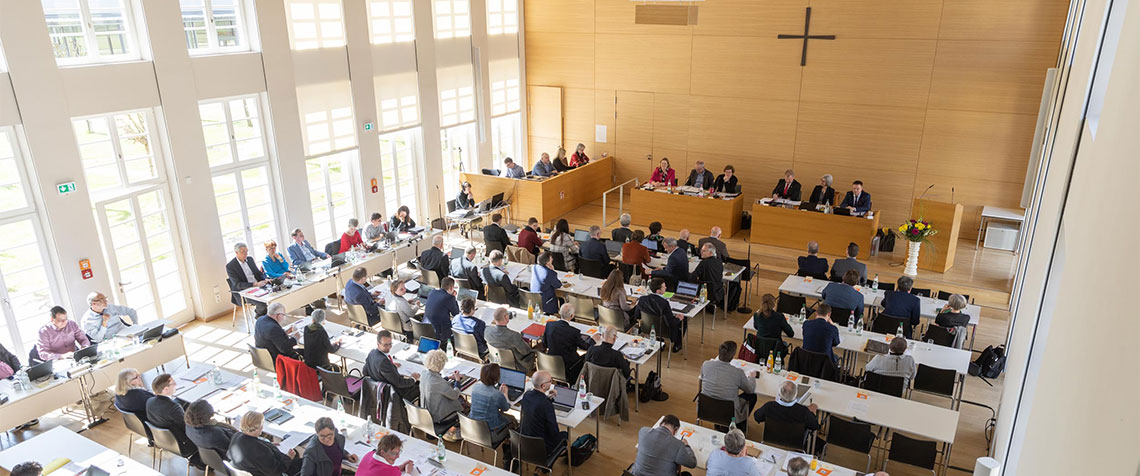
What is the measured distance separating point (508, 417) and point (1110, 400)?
6.73 meters

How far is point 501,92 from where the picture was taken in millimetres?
18188

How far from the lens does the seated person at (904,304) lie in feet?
31.0

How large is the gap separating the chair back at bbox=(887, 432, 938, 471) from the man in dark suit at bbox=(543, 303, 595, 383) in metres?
3.63

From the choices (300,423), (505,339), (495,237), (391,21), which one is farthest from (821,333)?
(391,21)

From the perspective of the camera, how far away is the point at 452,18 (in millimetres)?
16125

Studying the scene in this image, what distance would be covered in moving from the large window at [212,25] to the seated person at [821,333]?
10.1 m

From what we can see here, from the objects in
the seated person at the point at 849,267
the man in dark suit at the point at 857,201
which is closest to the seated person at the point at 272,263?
the seated person at the point at 849,267

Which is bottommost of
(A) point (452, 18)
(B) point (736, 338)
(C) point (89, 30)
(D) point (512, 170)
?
(B) point (736, 338)

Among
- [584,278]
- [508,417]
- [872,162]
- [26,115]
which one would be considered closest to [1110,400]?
[508,417]

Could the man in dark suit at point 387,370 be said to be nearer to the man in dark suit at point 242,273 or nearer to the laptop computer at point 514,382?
the laptop computer at point 514,382

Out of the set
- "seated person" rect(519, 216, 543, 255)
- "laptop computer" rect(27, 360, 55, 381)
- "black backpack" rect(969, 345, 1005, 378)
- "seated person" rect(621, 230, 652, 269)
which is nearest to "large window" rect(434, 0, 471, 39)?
"seated person" rect(519, 216, 543, 255)

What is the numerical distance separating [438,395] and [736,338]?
534 cm

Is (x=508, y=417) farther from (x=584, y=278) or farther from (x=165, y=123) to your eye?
(x=165, y=123)

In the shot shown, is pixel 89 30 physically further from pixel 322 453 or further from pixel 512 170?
pixel 512 170
